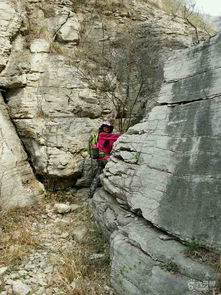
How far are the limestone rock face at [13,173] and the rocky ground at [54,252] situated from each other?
34 centimetres

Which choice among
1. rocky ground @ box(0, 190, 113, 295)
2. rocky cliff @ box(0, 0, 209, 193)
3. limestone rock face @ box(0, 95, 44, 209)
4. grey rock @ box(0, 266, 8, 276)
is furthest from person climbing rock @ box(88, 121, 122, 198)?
grey rock @ box(0, 266, 8, 276)

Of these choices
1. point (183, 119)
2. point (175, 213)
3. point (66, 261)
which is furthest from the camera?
point (66, 261)

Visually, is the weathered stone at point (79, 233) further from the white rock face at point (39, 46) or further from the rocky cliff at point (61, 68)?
the white rock face at point (39, 46)

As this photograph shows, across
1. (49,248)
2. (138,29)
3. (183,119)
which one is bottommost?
(49,248)

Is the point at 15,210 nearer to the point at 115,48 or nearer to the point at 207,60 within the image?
the point at 207,60

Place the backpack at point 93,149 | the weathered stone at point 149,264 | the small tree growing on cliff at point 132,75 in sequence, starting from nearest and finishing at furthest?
the weathered stone at point 149,264
the backpack at point 93,149
the small tree growing on cliff at point 132,75

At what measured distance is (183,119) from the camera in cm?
455

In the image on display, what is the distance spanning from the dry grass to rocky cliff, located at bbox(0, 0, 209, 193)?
4.18ft

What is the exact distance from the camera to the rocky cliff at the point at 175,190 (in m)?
3.71

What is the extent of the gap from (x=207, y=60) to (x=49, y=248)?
4.45 m

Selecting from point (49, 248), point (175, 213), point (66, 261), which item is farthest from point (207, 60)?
point (49, 248)

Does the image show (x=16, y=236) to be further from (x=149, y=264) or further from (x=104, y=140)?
(x=149, y=264)

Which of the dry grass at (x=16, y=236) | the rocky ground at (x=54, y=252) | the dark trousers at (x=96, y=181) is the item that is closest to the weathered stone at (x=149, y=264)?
the rocky ground at (x=54, y=252)

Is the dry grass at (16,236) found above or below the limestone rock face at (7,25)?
below
